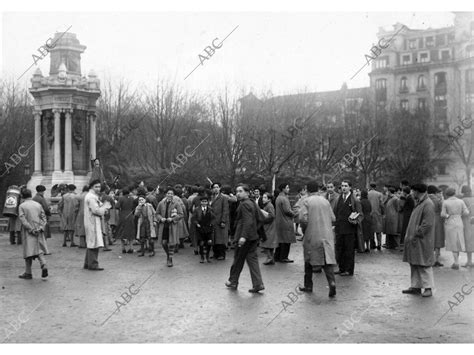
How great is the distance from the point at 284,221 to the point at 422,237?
4751 mm

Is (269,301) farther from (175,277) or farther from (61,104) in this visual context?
(61,104)

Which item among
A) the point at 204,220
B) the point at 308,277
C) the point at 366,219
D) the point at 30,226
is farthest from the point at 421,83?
the point at 30,226

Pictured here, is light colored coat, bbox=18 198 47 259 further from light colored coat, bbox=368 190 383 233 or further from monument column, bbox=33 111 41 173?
monument column, bbox=33 111 41 173

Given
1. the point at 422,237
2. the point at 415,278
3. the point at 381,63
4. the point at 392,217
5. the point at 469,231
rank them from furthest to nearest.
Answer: the point at 381,63 → the point at 392,217 → the point at 469,231 → the point at 415,278 → the point at 422,237

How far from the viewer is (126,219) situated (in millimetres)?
15594

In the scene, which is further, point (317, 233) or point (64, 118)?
point (64, 118)

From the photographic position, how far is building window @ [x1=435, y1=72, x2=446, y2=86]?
7106 cm

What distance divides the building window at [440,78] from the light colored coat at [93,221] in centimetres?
6595

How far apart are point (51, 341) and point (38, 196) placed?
10127 millimetres

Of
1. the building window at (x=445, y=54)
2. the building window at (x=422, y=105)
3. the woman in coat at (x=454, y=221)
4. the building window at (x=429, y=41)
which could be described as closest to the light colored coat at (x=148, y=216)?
the woman in coat at (x=454, y=221)

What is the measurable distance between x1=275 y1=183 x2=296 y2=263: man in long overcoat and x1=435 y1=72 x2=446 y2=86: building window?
62.7 m

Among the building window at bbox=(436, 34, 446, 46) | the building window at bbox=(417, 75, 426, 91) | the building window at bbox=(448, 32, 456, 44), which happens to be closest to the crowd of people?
the building window at bbox=(417, 75, 426, 91)

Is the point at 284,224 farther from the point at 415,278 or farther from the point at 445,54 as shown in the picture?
the point at 445,54

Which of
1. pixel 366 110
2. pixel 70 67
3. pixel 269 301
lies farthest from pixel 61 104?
pixel 366 110
